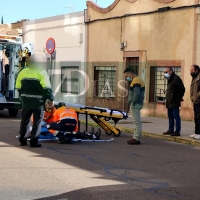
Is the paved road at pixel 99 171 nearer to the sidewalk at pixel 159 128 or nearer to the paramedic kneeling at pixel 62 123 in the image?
the paramedic kneeling at pixel 62 123

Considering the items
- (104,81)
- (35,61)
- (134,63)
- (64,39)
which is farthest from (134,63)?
(35,61)

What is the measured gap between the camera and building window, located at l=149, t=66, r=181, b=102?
65.5 ft

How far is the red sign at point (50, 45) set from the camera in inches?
981

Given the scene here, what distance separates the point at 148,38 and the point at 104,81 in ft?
13.1

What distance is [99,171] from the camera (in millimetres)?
8492

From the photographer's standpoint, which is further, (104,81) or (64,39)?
(64,39)

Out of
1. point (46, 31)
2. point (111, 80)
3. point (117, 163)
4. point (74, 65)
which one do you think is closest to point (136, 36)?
point (111, 80)

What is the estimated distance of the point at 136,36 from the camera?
823 inches

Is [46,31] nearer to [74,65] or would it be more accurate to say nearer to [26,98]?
[74,65]

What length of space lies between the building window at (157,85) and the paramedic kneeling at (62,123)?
8.63 meters

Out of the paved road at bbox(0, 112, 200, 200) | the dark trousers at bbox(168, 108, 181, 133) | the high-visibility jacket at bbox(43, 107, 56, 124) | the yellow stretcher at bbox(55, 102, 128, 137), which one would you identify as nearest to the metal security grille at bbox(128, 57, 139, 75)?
the dark trousers at bbox(168, 108, 181, 133)

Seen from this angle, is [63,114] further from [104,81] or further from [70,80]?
[70,80]

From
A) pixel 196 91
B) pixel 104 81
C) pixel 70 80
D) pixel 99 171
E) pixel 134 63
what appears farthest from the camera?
pixel 70 80

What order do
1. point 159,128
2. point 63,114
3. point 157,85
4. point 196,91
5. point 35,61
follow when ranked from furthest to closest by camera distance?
point 157,85, point 159,128, point 196,91, point 63,114, point 35,61
